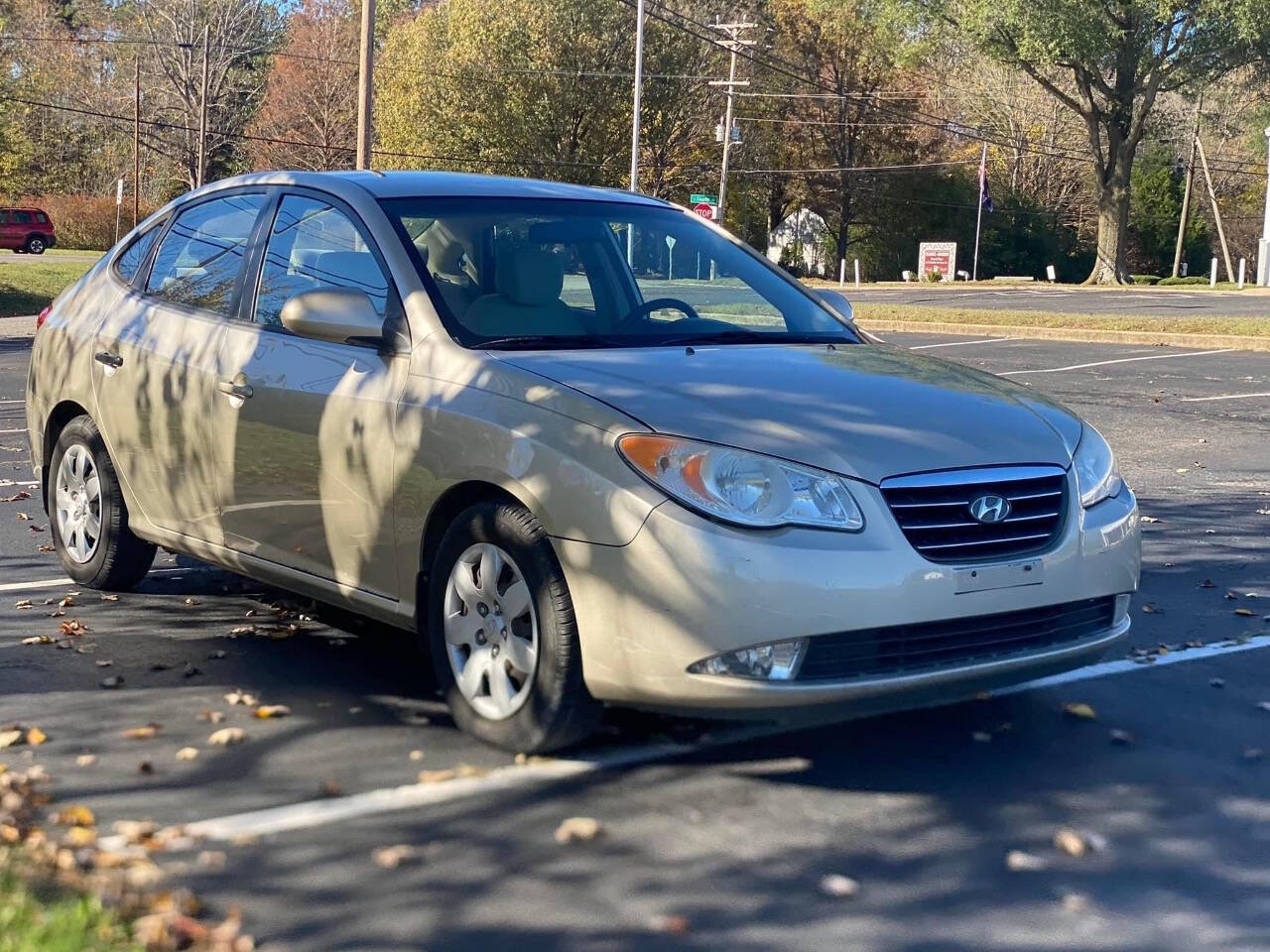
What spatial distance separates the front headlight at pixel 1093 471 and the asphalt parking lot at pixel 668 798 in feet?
2.49

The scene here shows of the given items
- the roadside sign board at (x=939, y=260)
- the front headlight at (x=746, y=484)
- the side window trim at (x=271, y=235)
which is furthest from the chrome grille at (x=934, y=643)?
the roadside sign board at (x=939, y=260)

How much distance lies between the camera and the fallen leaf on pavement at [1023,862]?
12.3 feet

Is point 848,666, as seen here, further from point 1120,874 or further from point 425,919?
point 425,919

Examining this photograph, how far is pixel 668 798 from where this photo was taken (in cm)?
421

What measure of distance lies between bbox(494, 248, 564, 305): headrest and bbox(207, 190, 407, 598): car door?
401 mm

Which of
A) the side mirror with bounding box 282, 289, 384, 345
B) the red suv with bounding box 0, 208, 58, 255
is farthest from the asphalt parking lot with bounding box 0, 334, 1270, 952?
the red suv with bounding box 0, 208, 58, 255

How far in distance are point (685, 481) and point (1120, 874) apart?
1.43 m

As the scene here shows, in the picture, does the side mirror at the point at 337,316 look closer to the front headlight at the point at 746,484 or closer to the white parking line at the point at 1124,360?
the front headlight at the point at 746,484

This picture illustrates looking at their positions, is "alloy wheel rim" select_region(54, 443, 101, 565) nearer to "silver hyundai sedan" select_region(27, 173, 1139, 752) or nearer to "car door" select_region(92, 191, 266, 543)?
"silver hyundai sedan" select_region(27, 173, 1139, 752)

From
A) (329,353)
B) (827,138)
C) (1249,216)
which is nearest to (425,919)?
(329,353)

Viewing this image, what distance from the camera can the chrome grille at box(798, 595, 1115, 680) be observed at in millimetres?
4098

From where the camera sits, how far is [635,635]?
4.09 metres

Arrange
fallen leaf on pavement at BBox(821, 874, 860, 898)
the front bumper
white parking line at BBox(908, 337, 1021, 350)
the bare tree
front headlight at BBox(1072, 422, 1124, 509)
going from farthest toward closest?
the bare tree < white parking line at BBox(908, 337, 1021, 350) < front headlight at BBox(1072, 422, 1124, 509) < the front bumper < fallen leaf on pavement at BBox(821, 874, 860, 898)

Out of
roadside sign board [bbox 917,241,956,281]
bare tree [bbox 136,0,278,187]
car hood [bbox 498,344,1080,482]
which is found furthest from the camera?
bare tree [bbox 136,0,278,187]
